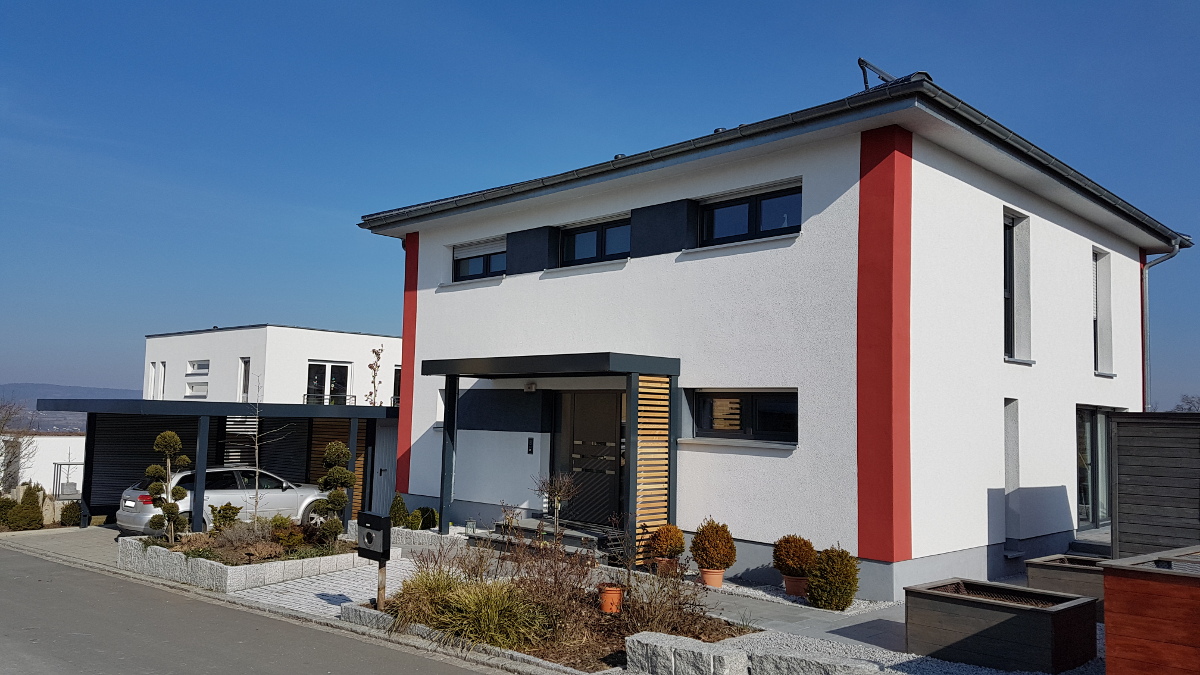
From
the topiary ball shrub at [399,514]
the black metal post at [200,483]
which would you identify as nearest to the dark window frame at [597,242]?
the topiary ball shrub at [399,514]

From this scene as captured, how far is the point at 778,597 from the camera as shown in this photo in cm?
1075

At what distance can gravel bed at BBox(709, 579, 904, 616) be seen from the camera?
1002 centimetres

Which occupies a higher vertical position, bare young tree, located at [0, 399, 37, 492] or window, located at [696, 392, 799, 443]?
window, located at [696, 392, 799, 443]

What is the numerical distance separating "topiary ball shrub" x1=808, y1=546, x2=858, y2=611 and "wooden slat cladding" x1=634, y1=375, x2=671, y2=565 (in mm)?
2690

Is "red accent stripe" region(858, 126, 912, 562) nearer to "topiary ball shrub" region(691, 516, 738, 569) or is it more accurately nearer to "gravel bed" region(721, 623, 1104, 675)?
"topiary ball shrub" region(691, 516, 738, 569)

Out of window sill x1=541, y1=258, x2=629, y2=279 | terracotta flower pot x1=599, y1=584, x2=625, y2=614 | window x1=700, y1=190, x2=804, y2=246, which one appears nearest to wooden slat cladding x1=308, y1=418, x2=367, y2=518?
window sill x1=541, y1=258, x2=629, y2=279

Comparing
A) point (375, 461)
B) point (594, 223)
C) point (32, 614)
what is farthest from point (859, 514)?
point (375, 461)

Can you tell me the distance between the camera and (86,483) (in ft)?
62.5

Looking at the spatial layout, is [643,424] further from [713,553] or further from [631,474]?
[713,553]

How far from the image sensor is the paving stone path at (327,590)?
10711 millimetres

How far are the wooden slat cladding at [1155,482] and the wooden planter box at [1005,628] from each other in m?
3.56

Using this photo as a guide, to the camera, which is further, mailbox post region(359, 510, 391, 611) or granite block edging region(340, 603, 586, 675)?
mailbox post region(359, 510, 391, 611)

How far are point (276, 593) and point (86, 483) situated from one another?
10146 millimetres

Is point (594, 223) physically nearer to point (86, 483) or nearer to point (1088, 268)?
point (1088, 268)
